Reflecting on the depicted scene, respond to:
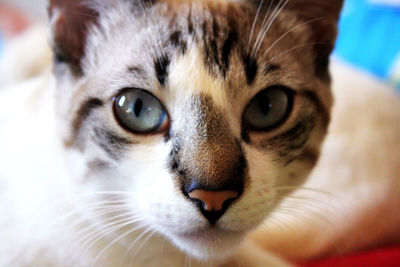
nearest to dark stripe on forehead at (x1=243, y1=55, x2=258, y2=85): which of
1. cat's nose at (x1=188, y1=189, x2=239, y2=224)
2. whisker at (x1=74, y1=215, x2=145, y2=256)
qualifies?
cat's nose at (x1=188, y1=189, x2=239, y2=224)

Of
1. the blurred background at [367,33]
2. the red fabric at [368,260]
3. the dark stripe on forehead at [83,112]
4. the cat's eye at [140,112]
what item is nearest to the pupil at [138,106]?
the cat's eye at [140,112]

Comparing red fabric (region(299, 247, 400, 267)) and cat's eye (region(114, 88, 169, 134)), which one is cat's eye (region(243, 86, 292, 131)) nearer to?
cat's eye (region(114, 88, 169, 134))

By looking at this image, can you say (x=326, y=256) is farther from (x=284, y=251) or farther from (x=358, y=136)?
(x=358, y=136)

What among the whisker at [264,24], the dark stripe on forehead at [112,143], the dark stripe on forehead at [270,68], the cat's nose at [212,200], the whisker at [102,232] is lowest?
the cat's nose at [212,200]

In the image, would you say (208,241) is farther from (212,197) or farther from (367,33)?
(367,33)

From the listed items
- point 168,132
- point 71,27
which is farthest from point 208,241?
point 71,27

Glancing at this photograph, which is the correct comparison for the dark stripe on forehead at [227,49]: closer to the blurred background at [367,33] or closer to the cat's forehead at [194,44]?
the cat's forehead at [194,44]
